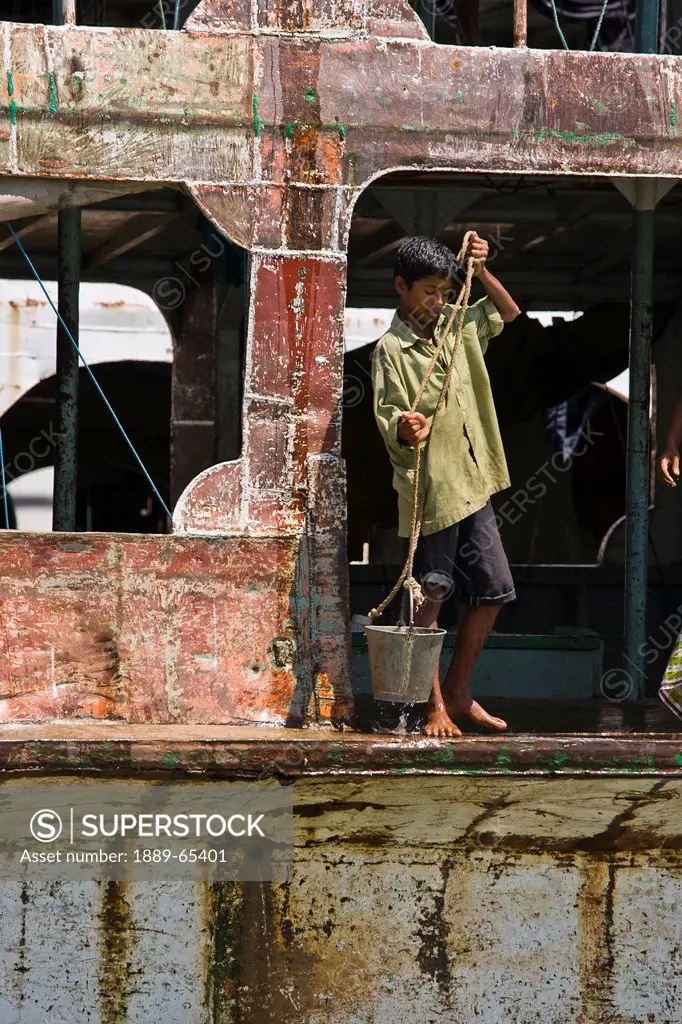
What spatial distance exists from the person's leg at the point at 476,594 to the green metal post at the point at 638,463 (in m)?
1.00

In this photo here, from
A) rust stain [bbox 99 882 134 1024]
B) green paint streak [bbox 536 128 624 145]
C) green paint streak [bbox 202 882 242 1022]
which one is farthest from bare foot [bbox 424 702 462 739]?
green paint streak [bbox 536 128 624 145]

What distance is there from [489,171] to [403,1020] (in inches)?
108

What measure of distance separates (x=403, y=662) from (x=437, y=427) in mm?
773

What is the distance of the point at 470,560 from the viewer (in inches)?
178

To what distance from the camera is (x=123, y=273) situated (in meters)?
10.4

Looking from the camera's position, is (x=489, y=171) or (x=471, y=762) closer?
(x=471, y=762)

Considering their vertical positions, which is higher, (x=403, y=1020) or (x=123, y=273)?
(x=123, y=273)

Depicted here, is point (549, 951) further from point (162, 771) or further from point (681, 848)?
point (162, 771)

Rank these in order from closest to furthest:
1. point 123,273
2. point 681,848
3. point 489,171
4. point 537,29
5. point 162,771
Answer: point 162,771 → point 681,848 → point 489,171 → point 537,29 → point 123,273

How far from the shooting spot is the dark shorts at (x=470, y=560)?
4461 millimetres

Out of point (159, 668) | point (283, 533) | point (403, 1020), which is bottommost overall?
point (403, 1020)

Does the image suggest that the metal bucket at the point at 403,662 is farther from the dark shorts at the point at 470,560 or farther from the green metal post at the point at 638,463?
the green metal post at the point at 638,463

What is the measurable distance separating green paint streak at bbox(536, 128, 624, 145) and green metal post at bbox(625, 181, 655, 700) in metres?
0.63

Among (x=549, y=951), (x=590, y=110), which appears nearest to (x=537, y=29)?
(x=590, y=110)
